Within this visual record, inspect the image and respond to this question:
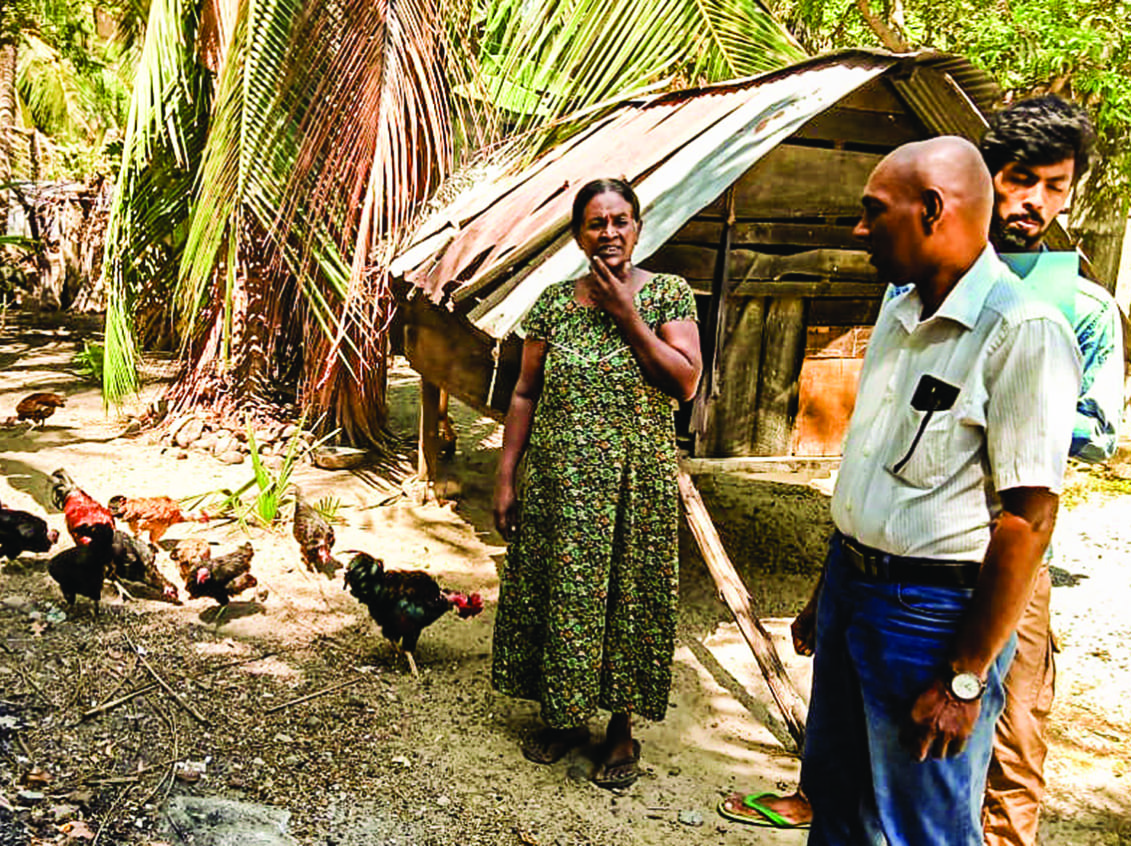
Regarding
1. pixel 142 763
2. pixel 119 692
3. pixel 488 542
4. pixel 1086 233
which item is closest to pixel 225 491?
pixel 488 542

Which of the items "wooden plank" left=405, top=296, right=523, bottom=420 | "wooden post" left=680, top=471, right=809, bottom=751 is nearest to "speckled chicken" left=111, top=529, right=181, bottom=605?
"wooden plank" left=405, top=296, right=523, bottom=420

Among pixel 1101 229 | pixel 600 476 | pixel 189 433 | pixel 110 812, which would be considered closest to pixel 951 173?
pixel 600 476

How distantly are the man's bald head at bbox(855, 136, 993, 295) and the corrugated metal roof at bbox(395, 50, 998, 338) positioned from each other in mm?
2370

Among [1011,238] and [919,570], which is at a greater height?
[1011,238]

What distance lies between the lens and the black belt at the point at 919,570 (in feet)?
6.98

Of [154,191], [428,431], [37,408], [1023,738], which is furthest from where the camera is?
[154,191]

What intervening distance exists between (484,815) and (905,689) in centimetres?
199

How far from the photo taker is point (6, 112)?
1324 centimetres

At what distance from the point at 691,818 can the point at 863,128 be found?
3644 mm

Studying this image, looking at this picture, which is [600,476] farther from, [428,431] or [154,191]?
[154,191]

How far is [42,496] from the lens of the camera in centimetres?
670

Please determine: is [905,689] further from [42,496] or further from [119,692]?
[42,496]

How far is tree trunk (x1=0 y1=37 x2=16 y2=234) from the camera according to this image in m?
12.9

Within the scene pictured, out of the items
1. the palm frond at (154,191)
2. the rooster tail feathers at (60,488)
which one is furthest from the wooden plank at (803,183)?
the palm frond at (154,191)
